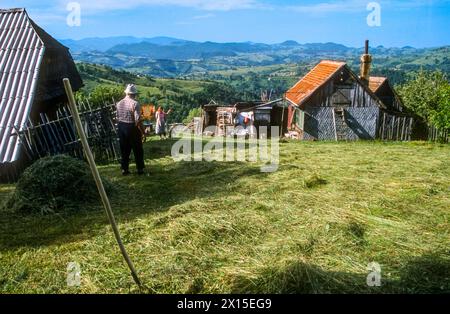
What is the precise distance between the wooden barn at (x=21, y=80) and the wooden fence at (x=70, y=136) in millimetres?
282

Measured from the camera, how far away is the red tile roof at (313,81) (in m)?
22.7

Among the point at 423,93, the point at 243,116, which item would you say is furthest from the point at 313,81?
the point at 423,93

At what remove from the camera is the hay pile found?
6.14m

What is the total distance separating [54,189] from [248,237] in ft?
11.8

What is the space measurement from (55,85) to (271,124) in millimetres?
22457

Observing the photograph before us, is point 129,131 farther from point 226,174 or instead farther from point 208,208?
point 208,208

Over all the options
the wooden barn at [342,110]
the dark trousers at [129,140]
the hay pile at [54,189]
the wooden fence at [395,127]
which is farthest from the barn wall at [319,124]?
the hay pile at [54,189]

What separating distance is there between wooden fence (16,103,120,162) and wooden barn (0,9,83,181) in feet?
0.93

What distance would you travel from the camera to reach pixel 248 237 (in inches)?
195

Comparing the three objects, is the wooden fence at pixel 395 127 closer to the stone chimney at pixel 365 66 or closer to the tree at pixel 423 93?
the stone chimney at pixel 365 66

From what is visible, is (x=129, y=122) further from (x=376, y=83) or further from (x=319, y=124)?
(x=376, y=83)

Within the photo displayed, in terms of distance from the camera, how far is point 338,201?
255 inches

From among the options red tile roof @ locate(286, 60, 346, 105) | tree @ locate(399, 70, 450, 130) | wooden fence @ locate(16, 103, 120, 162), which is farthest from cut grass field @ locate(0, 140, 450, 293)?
tree @ locate(399, 70, 450, 130)

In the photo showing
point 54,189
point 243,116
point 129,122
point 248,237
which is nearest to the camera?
point 248,237
